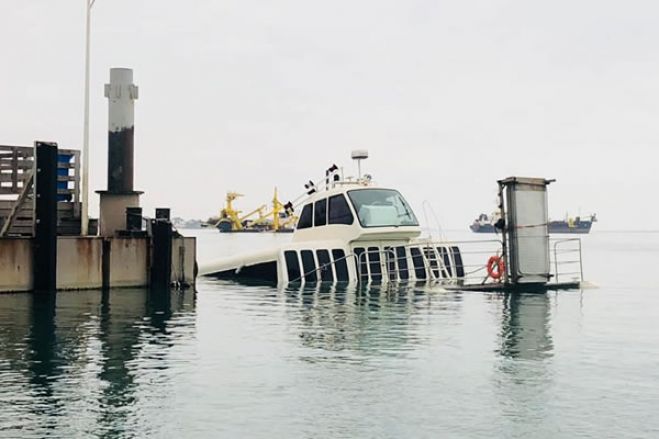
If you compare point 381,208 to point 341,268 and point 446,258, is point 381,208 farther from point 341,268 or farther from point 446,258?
point 446,258

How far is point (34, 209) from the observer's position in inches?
1064

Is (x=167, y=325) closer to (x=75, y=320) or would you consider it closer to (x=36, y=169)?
(x=75, y=320)

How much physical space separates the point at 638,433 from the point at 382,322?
36.3 feet

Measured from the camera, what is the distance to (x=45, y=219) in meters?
26.9

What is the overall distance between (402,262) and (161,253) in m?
9.37

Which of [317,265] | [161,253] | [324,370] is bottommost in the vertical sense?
[324,370]

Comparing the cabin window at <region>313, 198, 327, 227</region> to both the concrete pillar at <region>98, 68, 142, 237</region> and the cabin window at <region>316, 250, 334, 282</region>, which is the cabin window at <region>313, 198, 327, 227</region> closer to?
the cabin window at <region>316, 250, 334, 282</region>

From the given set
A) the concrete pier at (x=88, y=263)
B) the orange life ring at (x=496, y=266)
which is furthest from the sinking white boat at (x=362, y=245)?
the concrete pier at (x=88, y=263)

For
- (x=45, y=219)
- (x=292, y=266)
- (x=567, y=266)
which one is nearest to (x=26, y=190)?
(x=45, y=219)

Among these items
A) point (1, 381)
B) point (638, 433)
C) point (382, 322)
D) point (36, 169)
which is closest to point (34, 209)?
point (36, 169)

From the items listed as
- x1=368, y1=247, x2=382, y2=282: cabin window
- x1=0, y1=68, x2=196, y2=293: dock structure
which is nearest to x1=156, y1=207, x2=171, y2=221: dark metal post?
x1=0, y1=68, x2=196, y2=293: dock structure

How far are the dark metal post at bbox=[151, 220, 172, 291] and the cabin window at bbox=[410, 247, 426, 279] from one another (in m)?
9.59

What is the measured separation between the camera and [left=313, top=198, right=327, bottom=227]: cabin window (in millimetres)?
34375

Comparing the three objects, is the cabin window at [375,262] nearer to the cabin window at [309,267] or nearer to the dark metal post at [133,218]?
the cabin window at [309,267]
